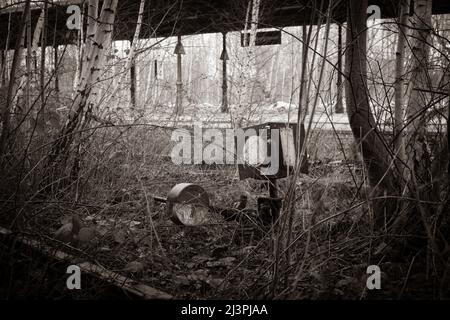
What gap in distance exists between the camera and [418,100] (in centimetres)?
379

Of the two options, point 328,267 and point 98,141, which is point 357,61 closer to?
point 328,267

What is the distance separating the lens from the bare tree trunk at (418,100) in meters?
2.94

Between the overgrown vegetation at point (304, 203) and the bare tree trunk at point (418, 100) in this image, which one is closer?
→ the overgrown vegetation at point (304, 203)

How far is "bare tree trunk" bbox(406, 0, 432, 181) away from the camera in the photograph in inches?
116
